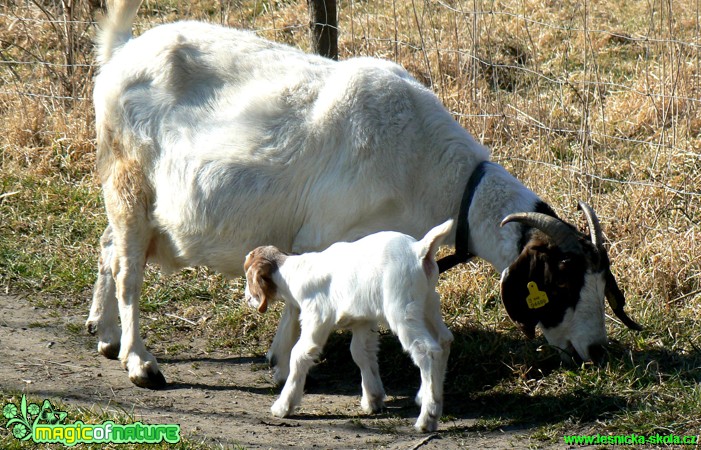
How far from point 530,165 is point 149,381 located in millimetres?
3303

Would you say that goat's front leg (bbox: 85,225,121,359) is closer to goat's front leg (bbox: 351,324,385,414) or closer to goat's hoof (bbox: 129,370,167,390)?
goat's hoof (bbox: 129,370,167,390)

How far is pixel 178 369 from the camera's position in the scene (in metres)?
5.45

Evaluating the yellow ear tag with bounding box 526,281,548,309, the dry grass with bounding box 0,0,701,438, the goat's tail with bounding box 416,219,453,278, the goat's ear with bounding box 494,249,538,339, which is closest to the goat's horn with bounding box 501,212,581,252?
the goat's ear with bounding box 494,249,538,339

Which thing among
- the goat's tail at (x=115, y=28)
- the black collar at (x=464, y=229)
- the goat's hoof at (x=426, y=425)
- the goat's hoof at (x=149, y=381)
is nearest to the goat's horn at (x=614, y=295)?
the black collar at (x=464, y=229)

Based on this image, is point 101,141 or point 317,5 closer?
point 101,141

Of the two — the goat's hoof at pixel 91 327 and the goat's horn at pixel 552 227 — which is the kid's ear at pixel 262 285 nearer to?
the goat's horn at pixel 552 227

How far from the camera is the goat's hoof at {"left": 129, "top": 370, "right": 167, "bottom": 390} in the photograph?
512cm

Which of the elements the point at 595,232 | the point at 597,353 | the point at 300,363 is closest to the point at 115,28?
the point at 300,363

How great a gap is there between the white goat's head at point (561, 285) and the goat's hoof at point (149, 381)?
1.92 meters

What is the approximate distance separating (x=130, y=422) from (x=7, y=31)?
6.83 meters

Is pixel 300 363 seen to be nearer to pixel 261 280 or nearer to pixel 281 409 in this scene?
pixel 281 409

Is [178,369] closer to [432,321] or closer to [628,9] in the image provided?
[432,321]

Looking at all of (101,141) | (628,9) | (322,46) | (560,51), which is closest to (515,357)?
(101,141)

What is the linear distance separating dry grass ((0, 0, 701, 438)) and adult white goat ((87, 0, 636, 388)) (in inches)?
18.2
